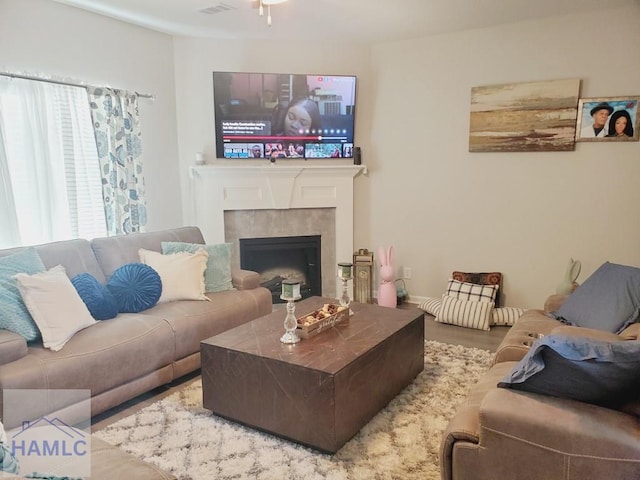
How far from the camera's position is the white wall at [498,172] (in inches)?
155

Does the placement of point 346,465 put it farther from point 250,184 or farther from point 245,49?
point 245,49

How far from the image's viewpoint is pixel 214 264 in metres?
3.73

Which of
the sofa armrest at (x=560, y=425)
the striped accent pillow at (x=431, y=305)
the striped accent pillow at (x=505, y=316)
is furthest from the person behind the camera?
the striped accent pillow at (x=431, y=305)

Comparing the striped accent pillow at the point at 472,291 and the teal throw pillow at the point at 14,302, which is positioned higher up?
the teal throw pillow at the point at 14,302

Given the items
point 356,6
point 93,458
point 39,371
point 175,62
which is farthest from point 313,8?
point 93,458

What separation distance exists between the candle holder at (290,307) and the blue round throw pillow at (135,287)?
1098 millimetres

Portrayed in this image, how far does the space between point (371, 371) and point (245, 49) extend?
3.45 metres

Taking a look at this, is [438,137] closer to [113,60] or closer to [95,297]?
[113,60]

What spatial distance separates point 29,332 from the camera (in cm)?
249

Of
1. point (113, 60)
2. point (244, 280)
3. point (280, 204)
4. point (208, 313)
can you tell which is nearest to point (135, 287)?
point (208, 313)

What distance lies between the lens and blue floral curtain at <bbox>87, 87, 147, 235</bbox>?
3.84m

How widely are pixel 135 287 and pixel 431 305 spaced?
2.70 meters

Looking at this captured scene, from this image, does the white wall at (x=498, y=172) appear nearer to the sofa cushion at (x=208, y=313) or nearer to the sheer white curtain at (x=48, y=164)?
the sofa cushion at (x=208, y=313)

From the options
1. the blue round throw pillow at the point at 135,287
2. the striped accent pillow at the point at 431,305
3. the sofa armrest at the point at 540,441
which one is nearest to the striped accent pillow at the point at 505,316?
the striped accent pillow at the point at 431,305
